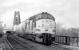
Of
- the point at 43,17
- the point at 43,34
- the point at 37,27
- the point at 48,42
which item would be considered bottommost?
the point at 48,42

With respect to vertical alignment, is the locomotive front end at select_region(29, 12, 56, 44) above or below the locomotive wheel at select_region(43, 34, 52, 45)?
above

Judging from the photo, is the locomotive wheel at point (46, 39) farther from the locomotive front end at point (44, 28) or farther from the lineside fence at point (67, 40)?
the lineside fence at point (67, 40)

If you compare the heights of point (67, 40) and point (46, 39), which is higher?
point (46, 39)

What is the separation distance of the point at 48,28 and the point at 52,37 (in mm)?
1392

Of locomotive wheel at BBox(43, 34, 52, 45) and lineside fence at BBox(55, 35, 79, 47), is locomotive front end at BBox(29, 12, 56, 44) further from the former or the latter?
lineside fence at BBox(55, 35, 79, 47)

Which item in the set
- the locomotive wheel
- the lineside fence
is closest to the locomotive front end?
the locomotive wheel

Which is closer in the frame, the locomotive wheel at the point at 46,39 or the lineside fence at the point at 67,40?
the locomotive wheel at the point at 46,39

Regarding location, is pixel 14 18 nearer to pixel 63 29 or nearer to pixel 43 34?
pixel 63 29

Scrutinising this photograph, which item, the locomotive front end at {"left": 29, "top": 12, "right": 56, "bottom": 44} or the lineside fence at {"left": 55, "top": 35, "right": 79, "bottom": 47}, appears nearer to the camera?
the locomotive front end at {"left": 29, "top": 12, "right": 56, "bottom": 44}

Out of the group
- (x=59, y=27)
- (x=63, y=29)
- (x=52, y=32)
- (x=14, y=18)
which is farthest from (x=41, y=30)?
(x=14, y=18)

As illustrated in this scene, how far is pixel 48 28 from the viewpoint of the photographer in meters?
14.4

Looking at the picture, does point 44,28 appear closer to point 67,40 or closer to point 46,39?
point 46,39

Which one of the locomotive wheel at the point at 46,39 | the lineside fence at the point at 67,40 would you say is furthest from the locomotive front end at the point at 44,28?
the lineside fence at the point at 67,40

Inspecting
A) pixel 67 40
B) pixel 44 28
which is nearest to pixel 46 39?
pixel 44 28
